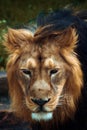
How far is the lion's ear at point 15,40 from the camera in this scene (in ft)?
15.5

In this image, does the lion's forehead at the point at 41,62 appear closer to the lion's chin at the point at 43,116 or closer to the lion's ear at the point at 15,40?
the lion's ear at the point at 15,40

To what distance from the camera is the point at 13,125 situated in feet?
21.7

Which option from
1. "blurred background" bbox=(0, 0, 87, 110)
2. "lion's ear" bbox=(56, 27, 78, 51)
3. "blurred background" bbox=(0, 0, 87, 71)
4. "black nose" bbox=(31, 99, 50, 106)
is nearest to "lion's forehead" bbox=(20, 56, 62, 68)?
"lion's ear" bbox=(56, 27, 78, 51)

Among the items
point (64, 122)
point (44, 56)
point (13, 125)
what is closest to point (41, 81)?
point (44, 56)

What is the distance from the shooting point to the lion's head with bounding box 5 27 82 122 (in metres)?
4.53

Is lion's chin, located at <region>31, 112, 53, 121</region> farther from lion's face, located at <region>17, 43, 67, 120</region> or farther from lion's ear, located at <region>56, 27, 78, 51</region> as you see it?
lion's ear, located at <region>56, 27, 78, 51</region>

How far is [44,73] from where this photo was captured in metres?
4.53

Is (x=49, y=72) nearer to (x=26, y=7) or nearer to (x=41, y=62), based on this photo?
(x=41, y=62)

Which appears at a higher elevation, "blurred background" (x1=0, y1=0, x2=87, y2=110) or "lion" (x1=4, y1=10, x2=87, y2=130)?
"blurred background" (x1=0, y1=0, x2=87, y2=110)

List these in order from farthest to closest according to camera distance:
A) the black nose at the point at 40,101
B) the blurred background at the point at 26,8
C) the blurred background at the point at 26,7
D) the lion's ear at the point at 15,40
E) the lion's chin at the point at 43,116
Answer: the blurred background at the point at 26,7
the blurred background at the point at 26,8
the lion's ear at the point at 15,40
the lion's chin at the point at 43,116
the black nose at the point at 40,101

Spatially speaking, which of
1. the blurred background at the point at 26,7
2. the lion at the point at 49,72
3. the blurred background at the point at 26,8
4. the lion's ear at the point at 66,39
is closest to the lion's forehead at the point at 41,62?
the lion at the point at 49,72

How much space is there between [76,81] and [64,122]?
0.42 metres

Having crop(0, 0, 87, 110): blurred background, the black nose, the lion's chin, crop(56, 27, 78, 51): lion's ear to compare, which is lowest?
the lion's chin

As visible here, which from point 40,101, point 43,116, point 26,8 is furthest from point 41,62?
point 26,8
